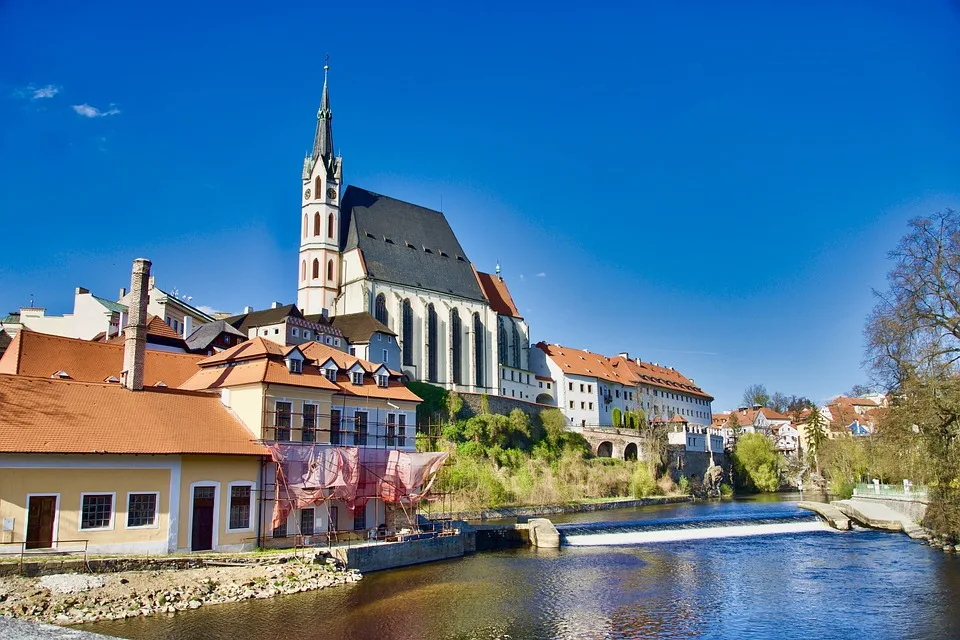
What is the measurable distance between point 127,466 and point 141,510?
5.29ft

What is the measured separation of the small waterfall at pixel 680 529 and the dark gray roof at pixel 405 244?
3912 centimetres

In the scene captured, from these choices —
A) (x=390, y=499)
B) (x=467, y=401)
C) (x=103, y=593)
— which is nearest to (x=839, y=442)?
(x=467, y=401)

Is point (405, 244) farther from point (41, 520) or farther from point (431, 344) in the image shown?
point (41, 520)

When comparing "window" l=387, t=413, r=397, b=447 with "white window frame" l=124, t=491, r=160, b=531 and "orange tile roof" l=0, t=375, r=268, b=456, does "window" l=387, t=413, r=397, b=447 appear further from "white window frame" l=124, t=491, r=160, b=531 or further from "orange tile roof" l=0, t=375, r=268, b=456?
"white window frame" l=124, t=491, r=160, b=531

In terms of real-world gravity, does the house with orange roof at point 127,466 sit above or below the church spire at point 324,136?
below

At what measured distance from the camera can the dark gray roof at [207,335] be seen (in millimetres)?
54625

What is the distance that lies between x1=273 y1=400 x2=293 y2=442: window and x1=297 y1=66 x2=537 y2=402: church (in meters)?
34.8

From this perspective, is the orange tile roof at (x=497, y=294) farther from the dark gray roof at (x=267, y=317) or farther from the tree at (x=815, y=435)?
the tree at (x=815, y=435)

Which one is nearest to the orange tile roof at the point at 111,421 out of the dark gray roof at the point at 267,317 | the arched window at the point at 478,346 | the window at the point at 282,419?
the window at the point at 282,419

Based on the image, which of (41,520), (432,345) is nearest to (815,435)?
(432,345)

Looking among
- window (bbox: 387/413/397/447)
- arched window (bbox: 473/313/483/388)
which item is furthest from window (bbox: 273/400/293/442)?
arched window (bbox: 473/313/483/388)

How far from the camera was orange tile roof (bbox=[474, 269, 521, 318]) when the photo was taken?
302ft

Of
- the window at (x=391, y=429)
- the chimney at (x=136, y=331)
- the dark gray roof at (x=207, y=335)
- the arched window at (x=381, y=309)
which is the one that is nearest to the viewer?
the chimney at (x=136, y=331)

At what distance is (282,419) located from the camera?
32.8 metres
